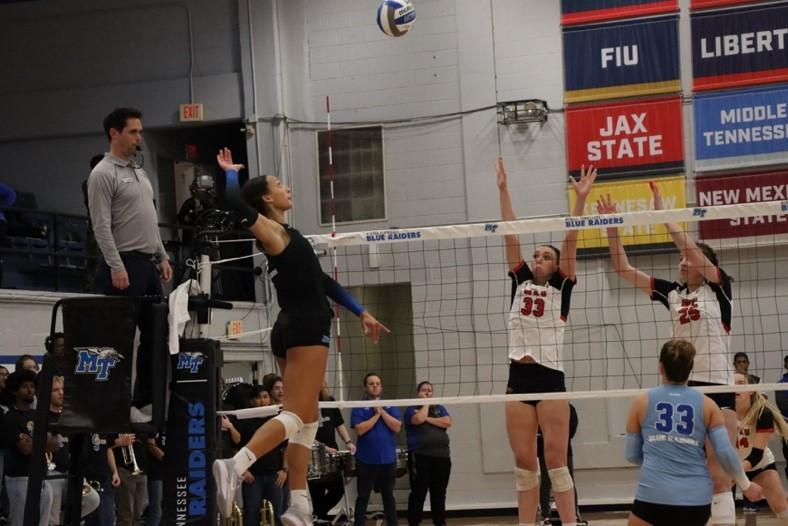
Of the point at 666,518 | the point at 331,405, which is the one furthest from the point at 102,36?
the point at 666,518

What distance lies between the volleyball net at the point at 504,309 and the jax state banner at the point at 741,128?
32.6 inches

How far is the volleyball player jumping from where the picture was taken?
6.60m

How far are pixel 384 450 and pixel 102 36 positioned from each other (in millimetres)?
8471

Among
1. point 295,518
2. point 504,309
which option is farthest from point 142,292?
point 504,309

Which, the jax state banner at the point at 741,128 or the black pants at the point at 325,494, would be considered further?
the jax state banner at the point at 741,128

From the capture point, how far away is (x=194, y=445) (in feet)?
23.1

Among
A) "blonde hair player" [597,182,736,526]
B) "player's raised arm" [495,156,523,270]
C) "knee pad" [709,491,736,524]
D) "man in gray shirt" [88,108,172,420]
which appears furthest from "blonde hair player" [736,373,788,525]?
"man in gray shirt" [88,108,172,420]

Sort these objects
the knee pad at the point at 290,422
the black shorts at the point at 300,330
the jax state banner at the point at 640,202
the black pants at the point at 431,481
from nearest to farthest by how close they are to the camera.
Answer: the knee pad at the point at 290,422 < the black shorts at the point at 300,330 < the black pants at the point at 431,481 < the jax state banner at the point at 640,202

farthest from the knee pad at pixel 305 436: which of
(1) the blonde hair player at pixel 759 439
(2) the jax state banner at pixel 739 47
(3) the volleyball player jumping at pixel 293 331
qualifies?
(2) the jax state banner at pixel 739 47

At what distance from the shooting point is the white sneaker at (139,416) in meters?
6.95

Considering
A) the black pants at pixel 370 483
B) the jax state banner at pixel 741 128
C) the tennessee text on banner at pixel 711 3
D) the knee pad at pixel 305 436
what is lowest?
the black pants at pixel 370 483

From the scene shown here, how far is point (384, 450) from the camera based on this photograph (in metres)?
13.0

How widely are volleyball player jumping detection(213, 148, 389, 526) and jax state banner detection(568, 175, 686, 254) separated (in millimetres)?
8689

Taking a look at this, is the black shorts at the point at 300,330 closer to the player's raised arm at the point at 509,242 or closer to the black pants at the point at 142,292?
the black pants at the point at 142,292
